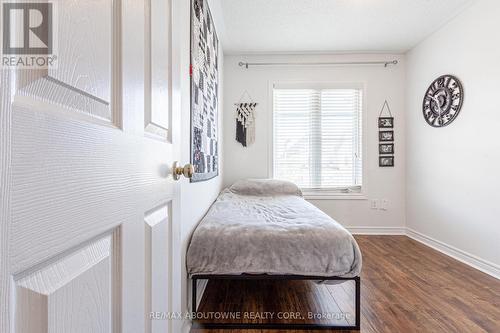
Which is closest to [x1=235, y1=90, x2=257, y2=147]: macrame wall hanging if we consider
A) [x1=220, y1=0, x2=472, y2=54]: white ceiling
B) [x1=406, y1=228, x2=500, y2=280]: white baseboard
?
[x1=220, y1=0, x2=472, y2=54]: white ceiling

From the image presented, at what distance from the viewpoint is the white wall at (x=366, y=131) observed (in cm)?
358

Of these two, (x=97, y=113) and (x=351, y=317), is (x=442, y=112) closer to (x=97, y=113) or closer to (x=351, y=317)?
(x=351, y=317)

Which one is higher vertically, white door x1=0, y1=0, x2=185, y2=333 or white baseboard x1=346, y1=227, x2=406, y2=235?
white door x1=0, y1=0, x2=185, y2=333

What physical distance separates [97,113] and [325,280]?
157 centimetres

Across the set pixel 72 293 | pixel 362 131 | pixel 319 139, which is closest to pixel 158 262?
pixel 72 293

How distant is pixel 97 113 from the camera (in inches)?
17.7

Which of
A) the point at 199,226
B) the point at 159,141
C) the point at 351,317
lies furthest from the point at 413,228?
the point at 159,141

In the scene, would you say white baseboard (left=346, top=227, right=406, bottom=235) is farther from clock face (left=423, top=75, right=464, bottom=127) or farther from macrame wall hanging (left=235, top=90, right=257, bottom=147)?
macrame wall hanging (left=235, top=90, right=257, bottom=147)

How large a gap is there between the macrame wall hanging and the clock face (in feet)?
6.94

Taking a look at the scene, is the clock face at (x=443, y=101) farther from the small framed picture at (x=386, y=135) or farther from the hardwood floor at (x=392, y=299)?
the hardwood floor at (x=392, y=299)

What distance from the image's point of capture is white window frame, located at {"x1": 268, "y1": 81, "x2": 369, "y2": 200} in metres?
3.59

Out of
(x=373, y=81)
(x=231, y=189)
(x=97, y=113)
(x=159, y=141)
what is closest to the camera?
(x=97, y=113)

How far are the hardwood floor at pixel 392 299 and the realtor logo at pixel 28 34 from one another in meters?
1.67

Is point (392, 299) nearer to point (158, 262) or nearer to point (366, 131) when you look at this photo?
point (158, 262)
